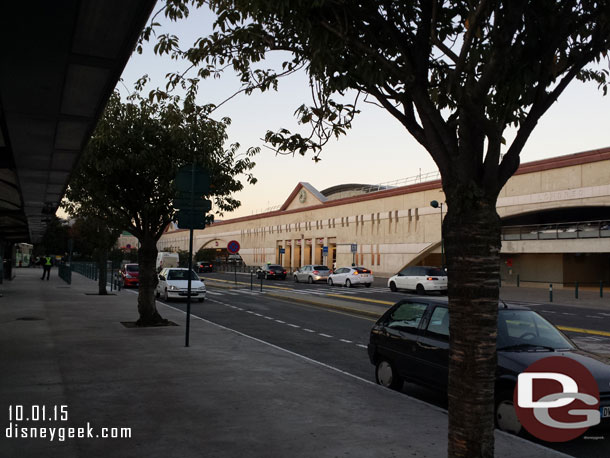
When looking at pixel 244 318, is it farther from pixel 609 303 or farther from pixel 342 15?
pixel 609 303

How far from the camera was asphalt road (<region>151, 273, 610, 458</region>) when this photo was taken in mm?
8016

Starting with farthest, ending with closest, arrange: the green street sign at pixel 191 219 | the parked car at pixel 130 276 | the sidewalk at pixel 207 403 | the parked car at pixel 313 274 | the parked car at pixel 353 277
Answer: the parked car at pixel 313 274 < the parked car at pixel 353 277 < the parked car at pixel 130 276 < the green street sign at pixel 191 219 < the sidewalk at pixel 207 403

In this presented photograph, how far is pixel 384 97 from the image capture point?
181 inches

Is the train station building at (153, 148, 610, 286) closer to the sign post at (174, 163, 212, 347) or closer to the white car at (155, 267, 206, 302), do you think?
the white car at (155, 267, 206, 302)

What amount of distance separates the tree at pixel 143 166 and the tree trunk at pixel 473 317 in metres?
10.5

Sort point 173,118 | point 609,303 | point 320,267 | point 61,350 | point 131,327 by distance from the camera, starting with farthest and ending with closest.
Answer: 1. point 320,267
2. point 609,303
3. point 131,327
4. point 61,350
5. point 173,118

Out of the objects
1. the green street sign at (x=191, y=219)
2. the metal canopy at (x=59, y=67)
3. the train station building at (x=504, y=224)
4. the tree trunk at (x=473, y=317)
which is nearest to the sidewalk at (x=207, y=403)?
the tree trunk at (x=473, y=317)

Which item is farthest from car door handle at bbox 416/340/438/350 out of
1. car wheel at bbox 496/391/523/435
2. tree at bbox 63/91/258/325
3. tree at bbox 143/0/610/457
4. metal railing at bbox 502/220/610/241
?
metal railing at bbox 502/220/610/241

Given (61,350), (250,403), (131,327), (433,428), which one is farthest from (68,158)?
(433,428)

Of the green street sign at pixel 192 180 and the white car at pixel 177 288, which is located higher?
the green street sign at pixel 192 180

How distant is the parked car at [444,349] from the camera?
6.18 meters

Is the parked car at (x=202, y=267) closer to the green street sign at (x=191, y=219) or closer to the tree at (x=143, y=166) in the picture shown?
the tree at (x=143, y=166)

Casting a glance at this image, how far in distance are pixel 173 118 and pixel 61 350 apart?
640 centimetres

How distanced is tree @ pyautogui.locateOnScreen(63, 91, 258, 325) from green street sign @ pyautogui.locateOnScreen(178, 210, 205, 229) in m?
2.85
